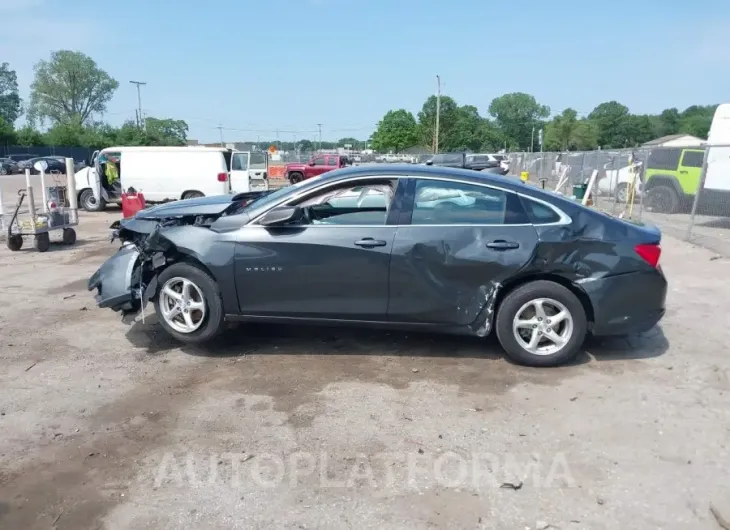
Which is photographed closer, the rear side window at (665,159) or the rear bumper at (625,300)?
the rear bumper at (625,300)

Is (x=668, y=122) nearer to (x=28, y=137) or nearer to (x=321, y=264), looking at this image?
(x=28, y=137)

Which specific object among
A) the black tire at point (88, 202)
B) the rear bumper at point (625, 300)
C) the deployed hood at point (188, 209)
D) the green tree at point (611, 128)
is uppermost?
the green tree at point (611, 128)

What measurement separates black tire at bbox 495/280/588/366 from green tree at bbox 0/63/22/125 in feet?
380

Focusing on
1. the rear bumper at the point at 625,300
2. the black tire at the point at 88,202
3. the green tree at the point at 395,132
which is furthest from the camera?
the green tree at the point at 395,132

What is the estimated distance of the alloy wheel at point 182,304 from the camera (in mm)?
5258

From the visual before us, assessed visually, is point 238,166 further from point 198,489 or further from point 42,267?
point 198,489

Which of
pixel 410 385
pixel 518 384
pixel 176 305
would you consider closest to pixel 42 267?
pixel 176 305

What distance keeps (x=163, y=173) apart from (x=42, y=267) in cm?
894

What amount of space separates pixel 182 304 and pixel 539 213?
3.14m

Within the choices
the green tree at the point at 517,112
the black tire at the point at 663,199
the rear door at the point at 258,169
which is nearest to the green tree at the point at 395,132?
the green tree at the point at 517,112

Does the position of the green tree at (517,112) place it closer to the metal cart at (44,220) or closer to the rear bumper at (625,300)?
the metal cart at (44,220)

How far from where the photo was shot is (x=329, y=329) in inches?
235

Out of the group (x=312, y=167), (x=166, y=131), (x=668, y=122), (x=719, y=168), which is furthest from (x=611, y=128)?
(x=719, y=168)

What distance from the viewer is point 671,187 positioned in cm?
1659
